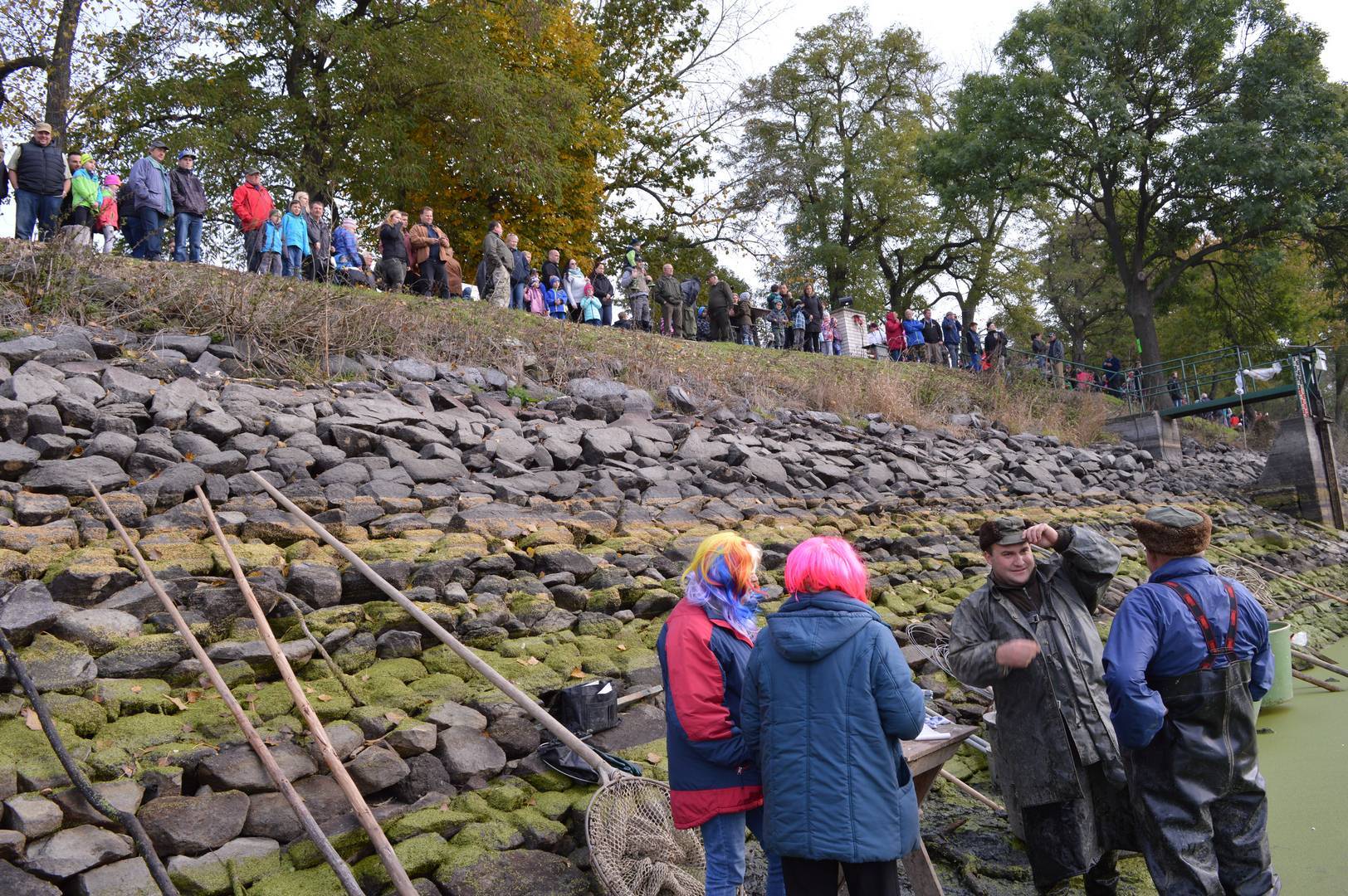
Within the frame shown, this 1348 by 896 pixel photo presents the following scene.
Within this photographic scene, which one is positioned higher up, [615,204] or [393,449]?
[615,204]

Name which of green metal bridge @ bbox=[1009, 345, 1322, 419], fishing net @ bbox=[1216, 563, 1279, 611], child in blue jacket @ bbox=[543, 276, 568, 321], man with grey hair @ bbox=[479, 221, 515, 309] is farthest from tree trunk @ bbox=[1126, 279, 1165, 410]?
man with grey hair @ bbox=[479, 221, 515, 309]

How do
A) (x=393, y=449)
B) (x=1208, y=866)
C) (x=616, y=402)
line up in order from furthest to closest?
(x=616, y=402), (x=393, y=449), (x=1208, y=866)

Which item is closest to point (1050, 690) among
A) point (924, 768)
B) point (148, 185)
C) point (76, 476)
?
point (924, 768)

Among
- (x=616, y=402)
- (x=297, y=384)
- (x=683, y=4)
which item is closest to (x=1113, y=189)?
(x=683, y=4)

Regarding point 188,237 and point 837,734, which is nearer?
point 837,734

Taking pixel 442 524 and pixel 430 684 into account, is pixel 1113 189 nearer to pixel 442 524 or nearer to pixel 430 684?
pixel 442 524

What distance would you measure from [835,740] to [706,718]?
56 centimetres

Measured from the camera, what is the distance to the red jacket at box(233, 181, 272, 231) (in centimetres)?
1260

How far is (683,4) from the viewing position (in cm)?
2845

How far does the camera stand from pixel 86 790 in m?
3.83

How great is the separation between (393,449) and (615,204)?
808 inches

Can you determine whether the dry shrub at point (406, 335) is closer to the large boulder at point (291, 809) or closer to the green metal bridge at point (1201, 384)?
the green metal bridge at point (1201, 384)

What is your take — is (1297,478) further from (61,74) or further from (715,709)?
(61,74)

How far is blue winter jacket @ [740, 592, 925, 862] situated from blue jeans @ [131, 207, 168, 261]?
11.5 metres
